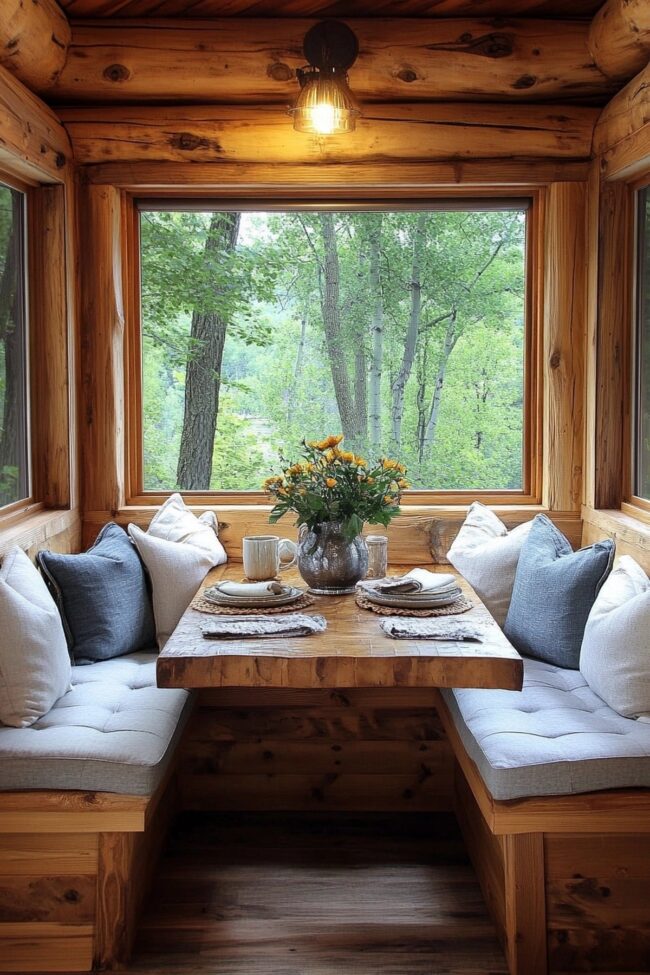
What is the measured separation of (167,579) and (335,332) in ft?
4.03

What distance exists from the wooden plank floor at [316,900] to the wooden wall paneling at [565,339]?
139cm

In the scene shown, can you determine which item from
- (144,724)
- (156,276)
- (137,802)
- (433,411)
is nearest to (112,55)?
(156,276)

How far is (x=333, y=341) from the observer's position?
4.02 m

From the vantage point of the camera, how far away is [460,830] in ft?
11.2

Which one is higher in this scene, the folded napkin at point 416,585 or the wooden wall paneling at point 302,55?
the wooden wall paneling at point 302,55

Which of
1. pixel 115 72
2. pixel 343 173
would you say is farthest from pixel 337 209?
pixel 115 72

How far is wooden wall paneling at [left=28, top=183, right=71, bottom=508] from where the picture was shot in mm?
3643

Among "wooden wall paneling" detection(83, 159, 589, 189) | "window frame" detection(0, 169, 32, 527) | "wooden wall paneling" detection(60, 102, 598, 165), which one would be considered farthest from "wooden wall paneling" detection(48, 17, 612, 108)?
"window frame" detection(0, 169, 32, 527)

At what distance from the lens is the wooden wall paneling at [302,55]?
3555 mm

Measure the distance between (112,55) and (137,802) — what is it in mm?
2591

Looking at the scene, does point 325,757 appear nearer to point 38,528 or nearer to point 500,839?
point 500,839

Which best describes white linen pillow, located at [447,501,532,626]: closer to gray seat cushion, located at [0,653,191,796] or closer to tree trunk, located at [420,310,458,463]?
tree trunk, located at [420,310,458,463]

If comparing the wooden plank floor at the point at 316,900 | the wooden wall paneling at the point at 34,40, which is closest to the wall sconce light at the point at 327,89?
the wooden wall paneling at the point at 34,40

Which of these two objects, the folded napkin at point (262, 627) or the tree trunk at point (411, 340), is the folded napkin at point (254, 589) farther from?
the tree trunk at point (411, 340)
